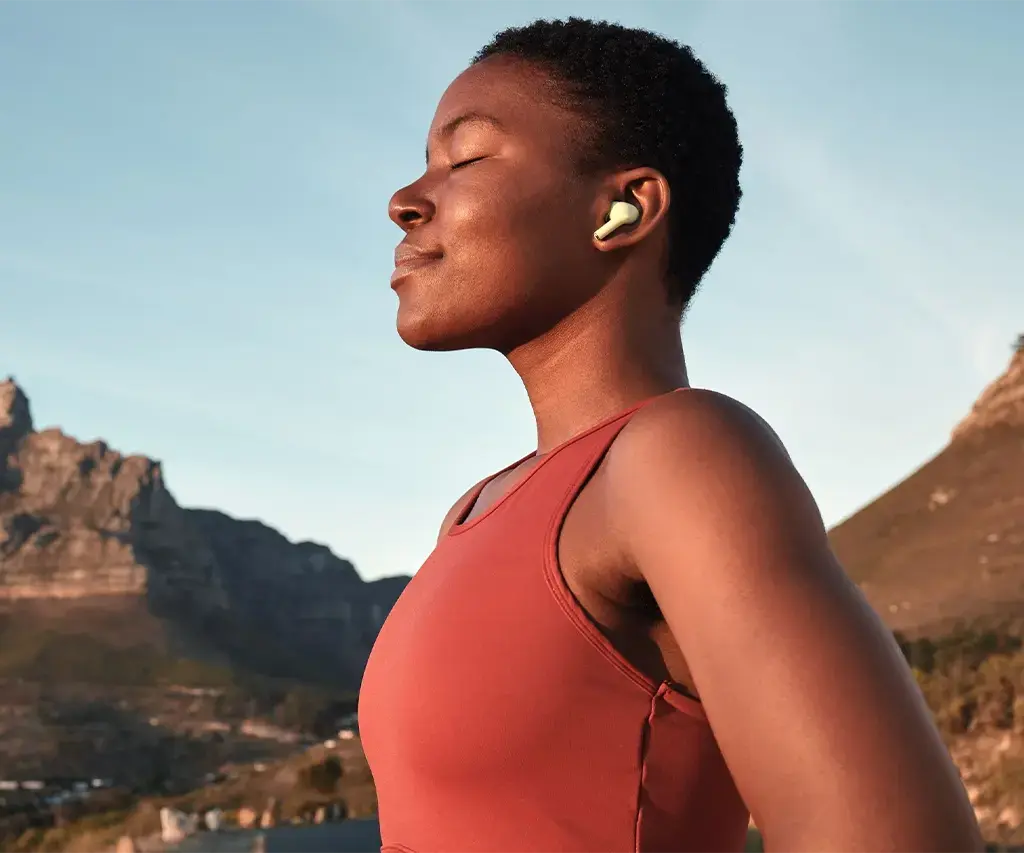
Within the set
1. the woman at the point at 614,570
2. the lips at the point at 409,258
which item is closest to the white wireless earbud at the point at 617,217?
the woman at the point at 614,570

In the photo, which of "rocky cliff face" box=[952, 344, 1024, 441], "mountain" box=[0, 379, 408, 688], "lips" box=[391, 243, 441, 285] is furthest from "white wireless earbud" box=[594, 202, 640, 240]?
"mountain" box=[0, 379, 408, 688]

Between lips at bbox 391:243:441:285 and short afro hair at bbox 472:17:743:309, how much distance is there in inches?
12.9

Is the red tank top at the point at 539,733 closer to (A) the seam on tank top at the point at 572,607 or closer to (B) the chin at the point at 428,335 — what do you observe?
(A) the seam on tank top at the point at 572,607

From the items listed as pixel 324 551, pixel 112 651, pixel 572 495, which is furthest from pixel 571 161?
pixel 324 551

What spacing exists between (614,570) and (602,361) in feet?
1.82

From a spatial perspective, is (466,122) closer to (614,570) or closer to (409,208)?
(409,208)

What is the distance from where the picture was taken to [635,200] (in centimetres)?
201

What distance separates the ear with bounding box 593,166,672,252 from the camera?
1.98m

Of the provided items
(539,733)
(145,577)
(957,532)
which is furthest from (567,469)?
(145,577)

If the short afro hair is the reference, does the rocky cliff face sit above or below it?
above

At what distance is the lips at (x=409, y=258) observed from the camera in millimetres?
2090

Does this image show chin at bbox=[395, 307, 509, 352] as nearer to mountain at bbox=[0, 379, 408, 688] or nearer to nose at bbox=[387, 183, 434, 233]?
nose at bbox=[387, 183, 434, 233]

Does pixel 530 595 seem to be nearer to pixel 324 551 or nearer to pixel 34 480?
pixel 34 480

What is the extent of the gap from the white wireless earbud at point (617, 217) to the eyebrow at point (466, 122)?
0.27 m
